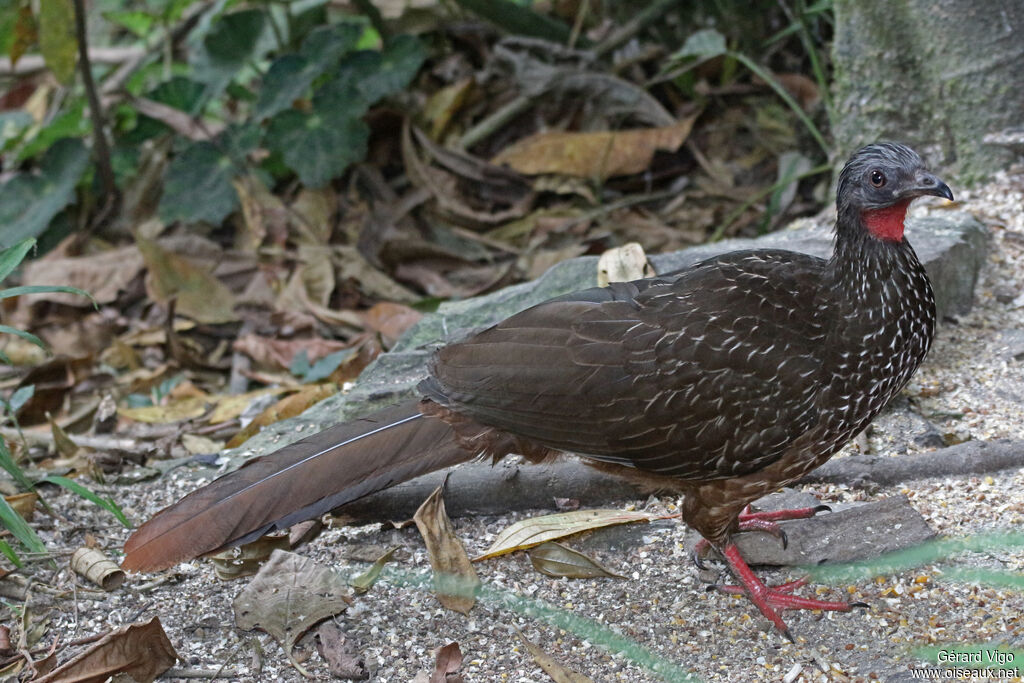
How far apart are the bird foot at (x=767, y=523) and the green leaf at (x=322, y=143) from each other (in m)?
3.47

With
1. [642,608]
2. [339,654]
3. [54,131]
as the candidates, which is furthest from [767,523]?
[54,131]

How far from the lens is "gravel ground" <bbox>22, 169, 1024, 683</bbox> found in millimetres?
3053

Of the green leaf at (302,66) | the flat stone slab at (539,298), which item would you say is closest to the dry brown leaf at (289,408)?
the flat stone slab at (539,298)

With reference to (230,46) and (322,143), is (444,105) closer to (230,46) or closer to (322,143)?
(322,143)

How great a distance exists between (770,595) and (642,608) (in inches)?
14.6

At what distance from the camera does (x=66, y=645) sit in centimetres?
315

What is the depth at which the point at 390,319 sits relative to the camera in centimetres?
562

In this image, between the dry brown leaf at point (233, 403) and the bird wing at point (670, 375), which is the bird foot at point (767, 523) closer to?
the bird wing at point (670, 375)

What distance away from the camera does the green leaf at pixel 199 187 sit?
20.4 ft

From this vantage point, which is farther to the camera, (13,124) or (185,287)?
(13,124)

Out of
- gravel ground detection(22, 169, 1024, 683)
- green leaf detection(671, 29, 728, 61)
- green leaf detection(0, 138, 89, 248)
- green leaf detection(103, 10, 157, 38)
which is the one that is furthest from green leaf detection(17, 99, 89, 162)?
green leaf detection(671, 29, 728, 61)

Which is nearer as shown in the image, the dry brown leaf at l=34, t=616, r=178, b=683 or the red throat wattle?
the dry brown leaf at l=34, t=616, r=178, b=683

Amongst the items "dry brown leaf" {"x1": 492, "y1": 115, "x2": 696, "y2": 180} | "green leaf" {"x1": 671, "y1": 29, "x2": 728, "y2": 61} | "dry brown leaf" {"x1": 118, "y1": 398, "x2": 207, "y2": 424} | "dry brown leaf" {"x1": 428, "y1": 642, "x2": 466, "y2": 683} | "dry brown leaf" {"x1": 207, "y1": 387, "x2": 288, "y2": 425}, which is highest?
"green leaf" {"x1": 671, "y1": 29, "x2": 728, "y2": 61}

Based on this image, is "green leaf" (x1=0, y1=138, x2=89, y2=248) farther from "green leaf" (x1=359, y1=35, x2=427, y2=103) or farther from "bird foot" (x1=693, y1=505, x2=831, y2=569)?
"bird foot" (x1=693, y1=505, x2=831, y2=569)
